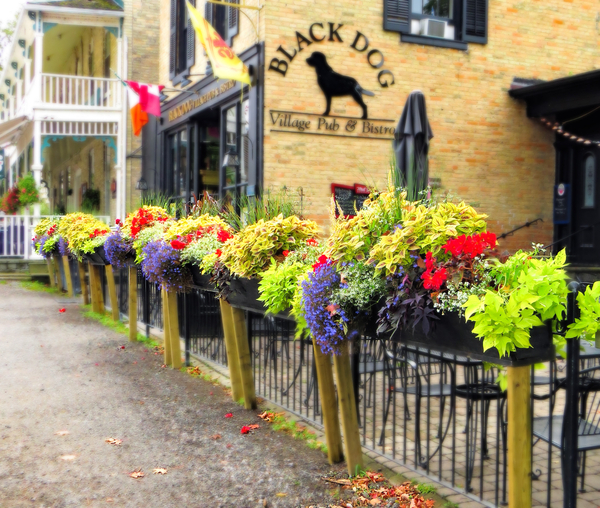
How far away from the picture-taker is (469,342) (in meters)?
3.37

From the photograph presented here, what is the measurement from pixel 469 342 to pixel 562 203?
11.1m

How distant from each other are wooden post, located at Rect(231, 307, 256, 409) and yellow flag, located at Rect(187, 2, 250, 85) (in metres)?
6.16

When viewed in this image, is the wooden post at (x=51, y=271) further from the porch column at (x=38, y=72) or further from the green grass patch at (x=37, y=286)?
the porch column at (x=38, y=72)

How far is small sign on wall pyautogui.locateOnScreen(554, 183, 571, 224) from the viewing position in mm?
13430

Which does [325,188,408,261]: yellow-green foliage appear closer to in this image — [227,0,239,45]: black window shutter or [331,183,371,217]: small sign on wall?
[331,183,371,217]: small sign on wall

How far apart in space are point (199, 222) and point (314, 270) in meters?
3.18

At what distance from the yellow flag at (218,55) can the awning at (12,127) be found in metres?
10.3

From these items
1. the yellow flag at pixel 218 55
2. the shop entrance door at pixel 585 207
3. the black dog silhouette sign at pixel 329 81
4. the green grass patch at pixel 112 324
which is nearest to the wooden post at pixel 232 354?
the green grass patch at pixel 112 324

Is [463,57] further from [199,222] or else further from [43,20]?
[43,20]

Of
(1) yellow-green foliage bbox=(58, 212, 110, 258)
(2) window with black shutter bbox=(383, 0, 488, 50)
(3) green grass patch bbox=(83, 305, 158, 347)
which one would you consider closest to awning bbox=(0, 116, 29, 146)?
(1) yellow-green foliage bbox=(58, 212, 110, 258)

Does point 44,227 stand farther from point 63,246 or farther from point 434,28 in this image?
point 434,28

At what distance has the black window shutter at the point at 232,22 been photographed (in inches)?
500

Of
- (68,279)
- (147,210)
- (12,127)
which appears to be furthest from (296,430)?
(12,127)

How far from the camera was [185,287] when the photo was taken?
279 inches
